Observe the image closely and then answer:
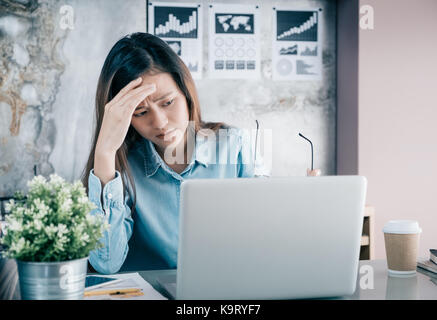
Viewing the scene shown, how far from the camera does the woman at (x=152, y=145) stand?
1841 mm

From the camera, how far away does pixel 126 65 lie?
2088 millimetres

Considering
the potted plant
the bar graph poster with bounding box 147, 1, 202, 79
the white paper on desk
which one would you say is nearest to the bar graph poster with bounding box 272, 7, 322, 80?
the bar graph poster with bounding box 147, 1, 202, 79

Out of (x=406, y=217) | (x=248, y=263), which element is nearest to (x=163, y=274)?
(x=248, y=263)

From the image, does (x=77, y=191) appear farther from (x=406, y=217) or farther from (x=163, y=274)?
(x=406, y=217)

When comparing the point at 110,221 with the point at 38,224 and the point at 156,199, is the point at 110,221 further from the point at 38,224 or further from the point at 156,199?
the point at 38,224

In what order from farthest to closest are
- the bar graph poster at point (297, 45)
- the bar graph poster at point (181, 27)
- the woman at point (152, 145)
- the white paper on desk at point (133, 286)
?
the bar graph poster at point (297, 45)
the bar graph poster at point (181, 27)
the woman at point (152, 145)
the white paper on desk at point (133, 286)

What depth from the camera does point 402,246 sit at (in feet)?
4.54

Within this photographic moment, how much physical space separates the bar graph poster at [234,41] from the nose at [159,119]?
131 cm

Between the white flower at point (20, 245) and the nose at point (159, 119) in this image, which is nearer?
the white flower at point (20, 245)

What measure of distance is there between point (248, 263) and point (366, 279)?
1.50 feet

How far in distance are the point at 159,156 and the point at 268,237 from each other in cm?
104

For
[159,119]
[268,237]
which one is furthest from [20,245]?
[159,119]

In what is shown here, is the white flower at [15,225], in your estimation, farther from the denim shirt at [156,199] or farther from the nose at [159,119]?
the nose at [159,119]

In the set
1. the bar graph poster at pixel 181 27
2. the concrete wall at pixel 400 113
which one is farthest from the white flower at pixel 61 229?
the concrete wall at pixel 400 113
